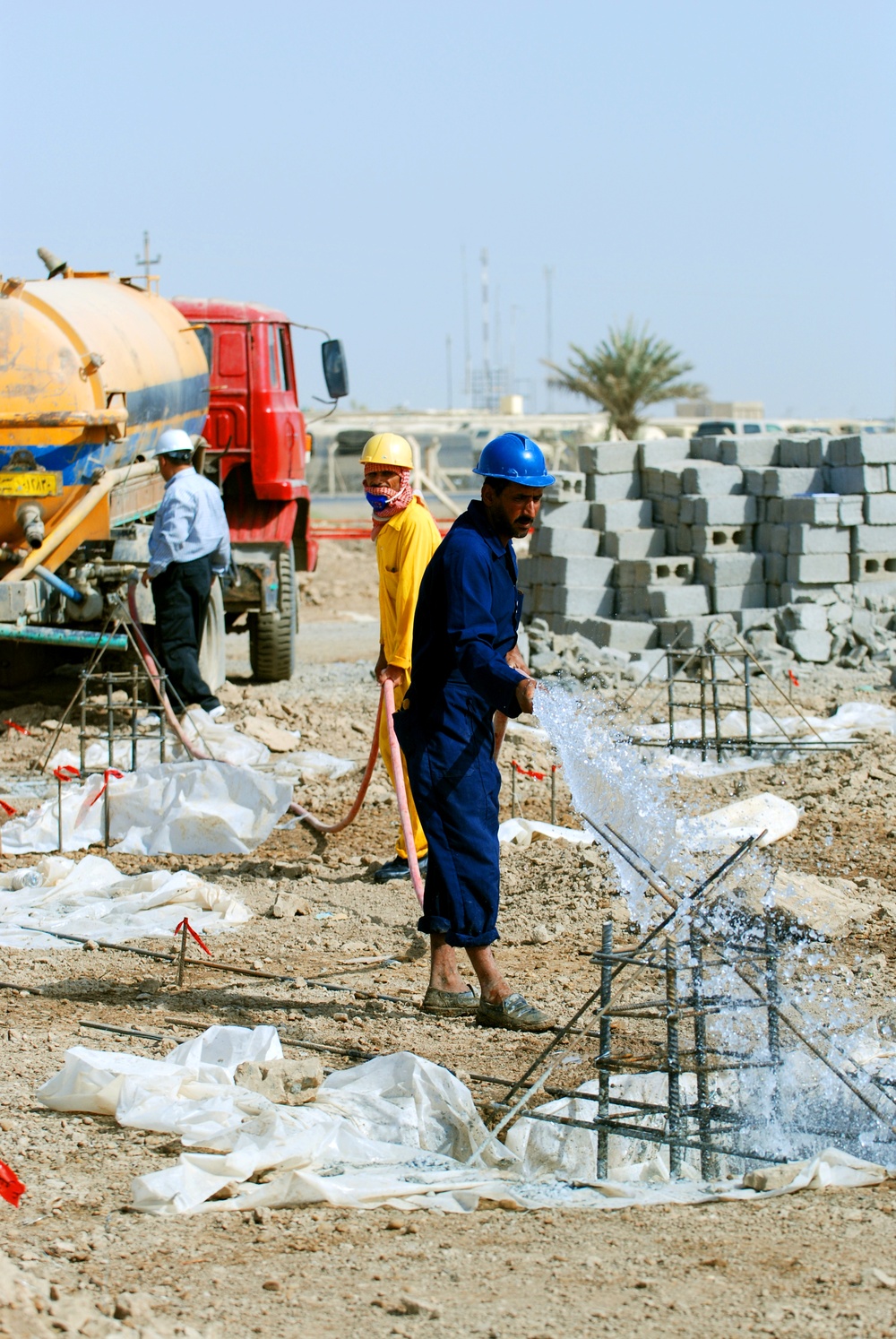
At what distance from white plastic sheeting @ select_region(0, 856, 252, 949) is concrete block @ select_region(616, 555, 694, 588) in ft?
24.5

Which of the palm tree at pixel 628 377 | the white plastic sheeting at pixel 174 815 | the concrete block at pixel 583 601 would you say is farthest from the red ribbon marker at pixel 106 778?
the palm tree at pixel 628 377

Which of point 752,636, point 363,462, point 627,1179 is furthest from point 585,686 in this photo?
point 627,1179

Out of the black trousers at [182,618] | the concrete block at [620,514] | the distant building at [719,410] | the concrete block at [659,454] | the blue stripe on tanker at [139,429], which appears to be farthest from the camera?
the distant building at [719,410]

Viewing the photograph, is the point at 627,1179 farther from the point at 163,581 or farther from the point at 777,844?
the point at 163,581

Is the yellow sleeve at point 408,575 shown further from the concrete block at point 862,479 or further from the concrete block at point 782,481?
the concrete block at point 862,479

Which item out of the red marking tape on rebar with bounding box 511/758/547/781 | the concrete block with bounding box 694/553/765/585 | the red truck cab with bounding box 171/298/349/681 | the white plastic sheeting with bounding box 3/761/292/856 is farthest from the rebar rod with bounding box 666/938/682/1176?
the concrete block with bounding box 694/553/765/585

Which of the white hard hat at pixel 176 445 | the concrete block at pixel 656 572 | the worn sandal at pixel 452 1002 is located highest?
the white hard hat at pixel 176 445

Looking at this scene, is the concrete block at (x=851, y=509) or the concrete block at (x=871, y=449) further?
the concrete block at (x=871, y=449)

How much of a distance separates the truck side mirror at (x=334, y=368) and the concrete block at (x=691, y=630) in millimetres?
3394

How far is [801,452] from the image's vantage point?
13.6 m

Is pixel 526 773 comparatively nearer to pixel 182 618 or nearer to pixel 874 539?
pixel 182 618

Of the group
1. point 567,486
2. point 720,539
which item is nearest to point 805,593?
point 720,539

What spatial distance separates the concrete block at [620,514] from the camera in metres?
13.5

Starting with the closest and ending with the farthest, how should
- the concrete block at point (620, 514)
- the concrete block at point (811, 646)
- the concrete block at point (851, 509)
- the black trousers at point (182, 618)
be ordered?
the black trousers at point (182, 618) < the concrete block at point (811, 646) < the concrete block at point (851, 509) < the concrete block at point (620, 514)
